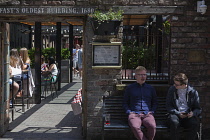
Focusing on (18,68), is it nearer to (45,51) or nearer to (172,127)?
(172,127)

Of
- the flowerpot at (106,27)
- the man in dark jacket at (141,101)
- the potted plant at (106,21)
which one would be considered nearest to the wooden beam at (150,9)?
the potted plant at (106,21)

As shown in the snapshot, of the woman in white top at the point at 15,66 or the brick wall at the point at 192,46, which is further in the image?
the woman in white top at the point at 15,66

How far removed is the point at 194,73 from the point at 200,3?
126 centimetres

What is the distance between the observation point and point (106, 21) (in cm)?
694

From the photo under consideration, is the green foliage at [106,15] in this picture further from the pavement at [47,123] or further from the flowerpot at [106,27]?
the pavement at [47,123]

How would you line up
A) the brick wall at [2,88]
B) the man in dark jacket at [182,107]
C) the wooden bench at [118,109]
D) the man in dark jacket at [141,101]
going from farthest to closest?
1. the brick wall at [2,88]
2. the wooden bench at [118,109]
3. the man in dark jacket at [141,101]
4. the man in dark jacket at [182,107]

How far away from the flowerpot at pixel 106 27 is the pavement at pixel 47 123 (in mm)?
2102

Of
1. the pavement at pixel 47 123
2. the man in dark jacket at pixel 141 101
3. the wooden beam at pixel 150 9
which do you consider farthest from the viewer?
the pavement at pixel 47 123

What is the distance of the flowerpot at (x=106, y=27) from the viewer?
697 centimetres

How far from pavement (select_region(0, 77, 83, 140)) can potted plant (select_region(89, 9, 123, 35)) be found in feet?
6.98

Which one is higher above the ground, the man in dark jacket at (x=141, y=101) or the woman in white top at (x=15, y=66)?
the woman in white top at (x=15, y=66)

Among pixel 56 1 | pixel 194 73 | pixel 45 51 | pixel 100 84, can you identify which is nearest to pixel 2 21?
pixel 56 1

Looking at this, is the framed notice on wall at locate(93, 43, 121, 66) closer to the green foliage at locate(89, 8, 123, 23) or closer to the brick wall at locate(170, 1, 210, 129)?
the green foliage at locate(89, 8, 123, 23)

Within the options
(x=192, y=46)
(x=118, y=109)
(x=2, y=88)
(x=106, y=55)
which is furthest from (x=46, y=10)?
(x=192, y=46)
